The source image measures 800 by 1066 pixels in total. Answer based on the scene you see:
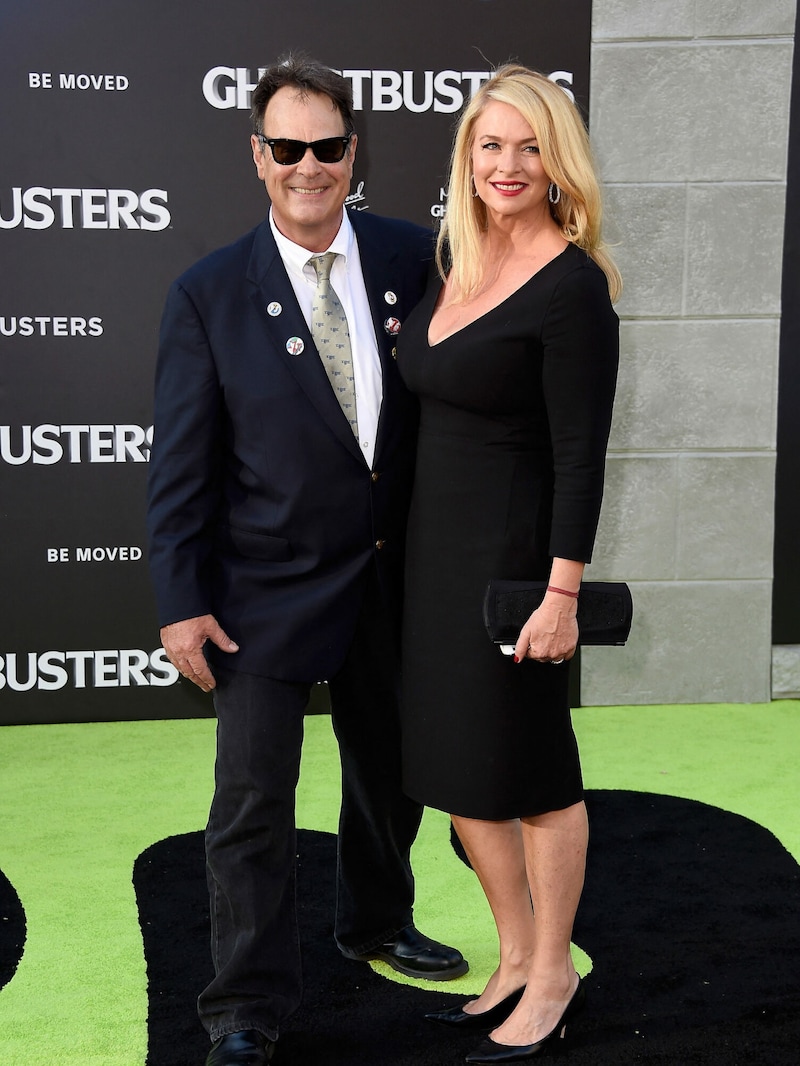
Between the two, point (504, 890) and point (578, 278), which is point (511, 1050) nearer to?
point (504, 890)

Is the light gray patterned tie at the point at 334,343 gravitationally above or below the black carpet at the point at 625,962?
above

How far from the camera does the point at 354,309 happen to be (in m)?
2.32

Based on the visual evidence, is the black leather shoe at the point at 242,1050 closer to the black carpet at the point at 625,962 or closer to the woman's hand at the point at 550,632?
the black carpet at the point at 625,962

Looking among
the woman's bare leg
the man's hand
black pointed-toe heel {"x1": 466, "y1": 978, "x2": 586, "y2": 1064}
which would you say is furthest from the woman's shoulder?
black pointed-toe heel {"x1": 466, "y1": 978, "x2": 586, "y2": 1064}

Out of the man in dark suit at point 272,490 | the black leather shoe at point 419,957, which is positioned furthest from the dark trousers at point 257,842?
the black leather shoe at point 419,957

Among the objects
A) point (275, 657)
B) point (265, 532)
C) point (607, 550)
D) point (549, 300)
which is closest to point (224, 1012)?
point (275, 657)

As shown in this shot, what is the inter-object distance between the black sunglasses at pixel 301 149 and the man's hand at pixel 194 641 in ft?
2.82

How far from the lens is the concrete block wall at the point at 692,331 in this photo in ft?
13.8

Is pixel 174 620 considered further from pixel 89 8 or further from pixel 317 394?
pixel 89 8

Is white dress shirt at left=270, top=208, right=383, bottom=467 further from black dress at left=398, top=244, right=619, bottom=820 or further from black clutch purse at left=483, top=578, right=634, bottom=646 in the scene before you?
black clutch purse at left=483, top=578, right=634, bottom=646

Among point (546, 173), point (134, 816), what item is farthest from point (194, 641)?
point (134, 816)

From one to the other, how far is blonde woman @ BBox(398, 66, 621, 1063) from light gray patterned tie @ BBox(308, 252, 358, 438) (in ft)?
→ 0.40

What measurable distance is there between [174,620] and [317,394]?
0.50 metres

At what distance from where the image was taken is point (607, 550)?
445 cm
